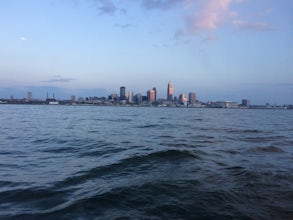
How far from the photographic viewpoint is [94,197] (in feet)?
25.9

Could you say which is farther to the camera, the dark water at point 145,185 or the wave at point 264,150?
the wave at point 264,150

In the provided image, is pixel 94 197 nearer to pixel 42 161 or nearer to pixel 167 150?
pixel 42 161

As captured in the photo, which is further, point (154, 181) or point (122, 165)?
point (122, 165)

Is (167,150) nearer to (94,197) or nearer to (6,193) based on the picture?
(94,197)

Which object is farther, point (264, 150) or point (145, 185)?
Result: point (264, 150)

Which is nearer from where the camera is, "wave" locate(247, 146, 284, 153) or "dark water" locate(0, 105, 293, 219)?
"dark water" locate(0, 105, 293, 219)

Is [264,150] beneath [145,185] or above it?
beneath

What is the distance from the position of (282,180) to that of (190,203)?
467 cm

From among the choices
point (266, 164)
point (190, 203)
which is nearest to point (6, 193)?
point (190, 203)

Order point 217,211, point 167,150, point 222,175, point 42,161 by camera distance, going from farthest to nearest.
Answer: point 167,150
point 42,161
point 222,175
point 217,211

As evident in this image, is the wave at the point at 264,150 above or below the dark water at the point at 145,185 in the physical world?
below

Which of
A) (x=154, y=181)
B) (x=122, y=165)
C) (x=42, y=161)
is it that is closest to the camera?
(x=154, y=181)

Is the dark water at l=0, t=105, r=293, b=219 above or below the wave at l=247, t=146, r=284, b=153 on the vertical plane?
above

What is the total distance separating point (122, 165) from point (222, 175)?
4380 mm
